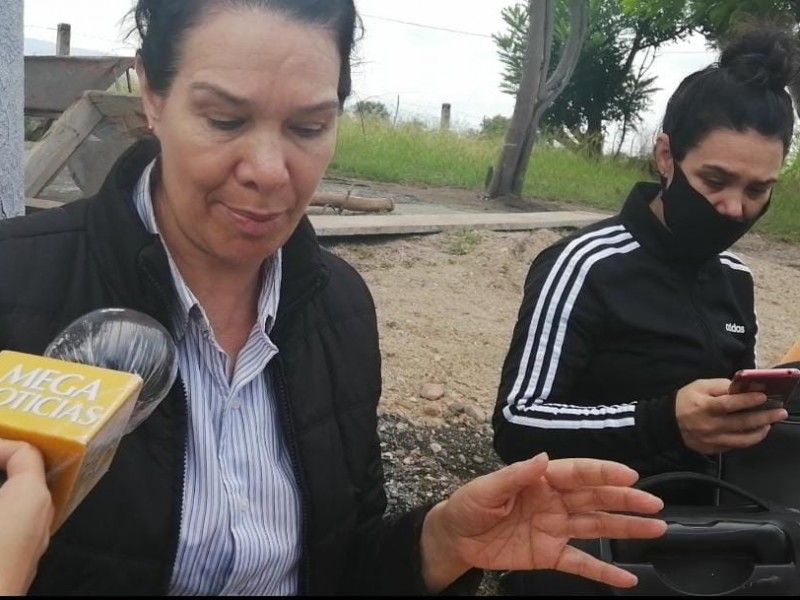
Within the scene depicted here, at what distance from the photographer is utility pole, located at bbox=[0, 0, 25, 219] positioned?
2229 mm

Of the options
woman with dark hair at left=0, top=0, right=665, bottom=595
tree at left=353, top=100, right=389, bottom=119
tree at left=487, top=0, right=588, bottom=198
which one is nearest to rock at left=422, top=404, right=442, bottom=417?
woman with dark hair at left=0, top=0, right=665, bottom=595

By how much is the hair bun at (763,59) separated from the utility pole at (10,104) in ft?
6.10

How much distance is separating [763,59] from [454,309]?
315cm

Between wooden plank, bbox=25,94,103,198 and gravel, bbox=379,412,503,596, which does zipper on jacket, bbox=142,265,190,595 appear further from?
wooden plank, bbox=25,94,103,198

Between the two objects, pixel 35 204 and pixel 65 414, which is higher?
pixel 65 414

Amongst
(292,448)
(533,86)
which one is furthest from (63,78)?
(533,86)

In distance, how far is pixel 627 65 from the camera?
20.3m

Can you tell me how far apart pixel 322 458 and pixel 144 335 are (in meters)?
0.48

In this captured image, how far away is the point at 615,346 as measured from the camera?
95.6 inches

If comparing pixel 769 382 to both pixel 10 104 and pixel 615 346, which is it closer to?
pixel 615 346

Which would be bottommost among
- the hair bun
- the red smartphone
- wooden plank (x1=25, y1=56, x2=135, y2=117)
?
the red smartphone

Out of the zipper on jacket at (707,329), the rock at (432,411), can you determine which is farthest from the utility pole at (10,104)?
the rock at (432,411)

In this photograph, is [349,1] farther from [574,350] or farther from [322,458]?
[574,350]

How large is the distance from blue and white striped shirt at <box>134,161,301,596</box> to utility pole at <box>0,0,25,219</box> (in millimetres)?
805
